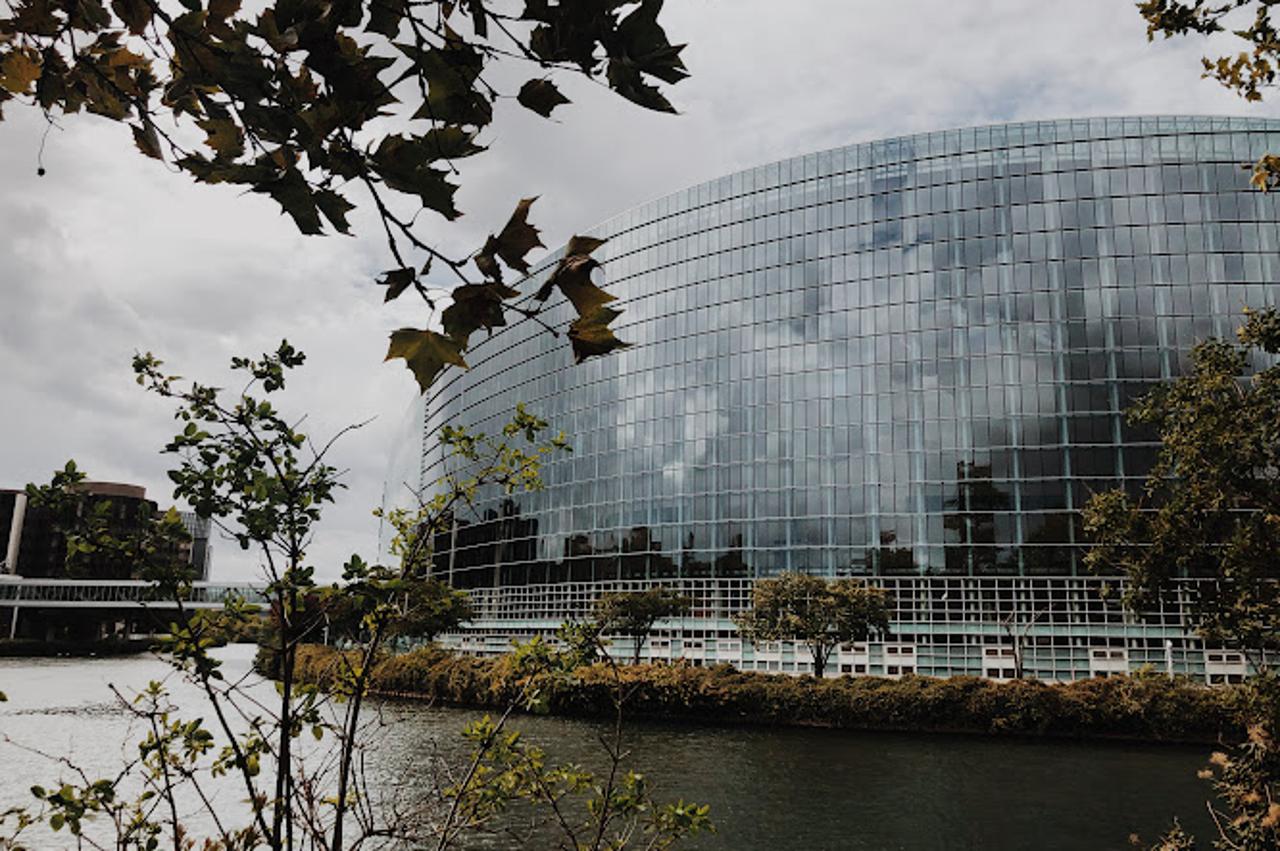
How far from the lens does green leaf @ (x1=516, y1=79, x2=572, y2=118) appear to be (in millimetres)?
1513

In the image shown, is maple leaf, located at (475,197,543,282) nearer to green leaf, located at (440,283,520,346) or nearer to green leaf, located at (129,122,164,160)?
green leaf, located at (440,283,520,346)

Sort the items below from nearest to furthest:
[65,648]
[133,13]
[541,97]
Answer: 1. [541,97]
2. [133,13]
3. [65,648]

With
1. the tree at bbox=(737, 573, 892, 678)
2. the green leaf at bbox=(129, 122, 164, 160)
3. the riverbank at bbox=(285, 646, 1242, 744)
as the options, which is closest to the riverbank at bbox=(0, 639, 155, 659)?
the riverbank at bbox=(285, 646, 1242, 744)

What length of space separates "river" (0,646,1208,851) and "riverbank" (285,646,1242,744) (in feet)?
4.94

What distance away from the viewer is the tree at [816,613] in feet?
162

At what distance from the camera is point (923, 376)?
194ft

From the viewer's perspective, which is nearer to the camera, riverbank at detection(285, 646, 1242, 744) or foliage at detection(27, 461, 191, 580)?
foliage at detection(27, 461, 191, 580)

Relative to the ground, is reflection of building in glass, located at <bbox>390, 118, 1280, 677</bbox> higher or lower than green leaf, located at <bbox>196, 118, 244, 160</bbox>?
higher

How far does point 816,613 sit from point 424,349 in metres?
50.3

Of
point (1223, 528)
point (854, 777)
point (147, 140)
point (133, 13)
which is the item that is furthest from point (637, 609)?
point (133, 13)

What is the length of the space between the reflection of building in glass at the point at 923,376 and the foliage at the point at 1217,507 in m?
38.1

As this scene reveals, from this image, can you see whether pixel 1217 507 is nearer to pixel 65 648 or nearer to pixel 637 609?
pixel 637 609

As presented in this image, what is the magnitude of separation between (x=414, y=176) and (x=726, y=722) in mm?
47462

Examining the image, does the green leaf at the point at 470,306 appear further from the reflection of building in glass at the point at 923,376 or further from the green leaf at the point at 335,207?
the reflection of building in glass at the point at 923,376
